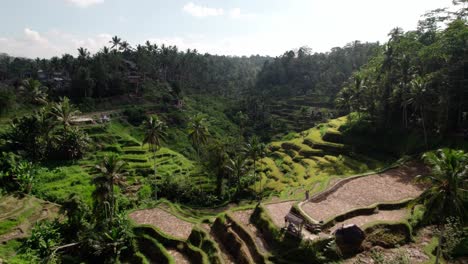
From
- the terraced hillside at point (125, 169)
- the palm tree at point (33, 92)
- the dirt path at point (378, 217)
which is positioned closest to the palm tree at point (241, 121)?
the terraced hillside at point (125, 169)

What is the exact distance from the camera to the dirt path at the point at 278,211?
84.0 feet

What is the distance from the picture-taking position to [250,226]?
26422mm

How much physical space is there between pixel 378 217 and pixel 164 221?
19538mm

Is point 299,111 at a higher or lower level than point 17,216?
higher

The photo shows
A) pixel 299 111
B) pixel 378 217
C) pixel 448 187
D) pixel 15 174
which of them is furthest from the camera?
pixel 299 111

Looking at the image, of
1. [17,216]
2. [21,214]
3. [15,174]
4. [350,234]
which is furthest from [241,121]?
[350,234]

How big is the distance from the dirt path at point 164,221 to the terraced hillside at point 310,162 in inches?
690

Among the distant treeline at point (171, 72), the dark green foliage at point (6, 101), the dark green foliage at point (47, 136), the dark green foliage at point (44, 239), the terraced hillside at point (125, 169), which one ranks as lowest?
the dark green foliage at point (44, 239)

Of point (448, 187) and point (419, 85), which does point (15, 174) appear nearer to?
point (448, 187)

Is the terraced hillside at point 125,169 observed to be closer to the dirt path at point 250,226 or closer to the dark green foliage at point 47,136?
the dark green foliage at point 47,136

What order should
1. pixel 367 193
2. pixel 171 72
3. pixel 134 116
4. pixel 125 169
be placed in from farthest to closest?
pixel 171 72 → pixel 134 116 → pixel 125 169 → pixel 367 193

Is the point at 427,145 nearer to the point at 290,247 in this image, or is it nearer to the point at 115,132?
the point at 290,247

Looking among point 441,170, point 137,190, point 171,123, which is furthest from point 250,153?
point 171,123

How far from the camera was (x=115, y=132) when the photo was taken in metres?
64.1
